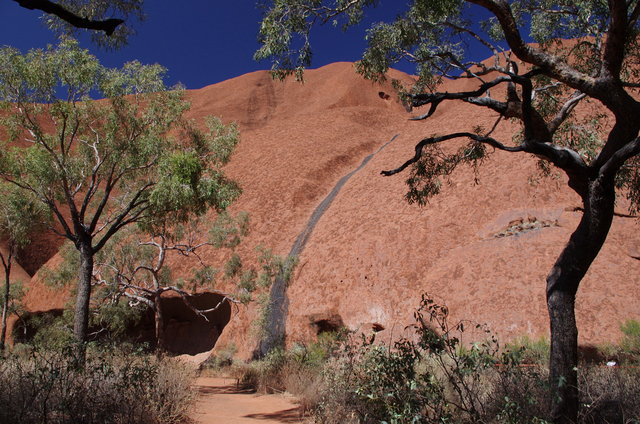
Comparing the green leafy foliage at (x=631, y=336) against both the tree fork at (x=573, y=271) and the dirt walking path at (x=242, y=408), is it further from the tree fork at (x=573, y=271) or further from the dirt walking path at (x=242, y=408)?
the dirt walking path at (x=242, y=408)

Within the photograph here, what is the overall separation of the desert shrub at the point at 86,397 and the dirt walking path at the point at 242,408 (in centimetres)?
93

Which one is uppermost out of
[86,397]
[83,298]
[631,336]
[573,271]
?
[573,271]

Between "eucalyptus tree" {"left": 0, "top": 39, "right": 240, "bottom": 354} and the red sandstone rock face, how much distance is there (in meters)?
6.26

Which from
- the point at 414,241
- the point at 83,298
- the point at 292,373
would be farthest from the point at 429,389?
the point at 414,241

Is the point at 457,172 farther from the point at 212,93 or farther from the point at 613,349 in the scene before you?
the point at 212,93

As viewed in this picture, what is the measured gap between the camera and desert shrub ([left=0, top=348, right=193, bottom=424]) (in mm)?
5180

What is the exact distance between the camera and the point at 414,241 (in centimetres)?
1900

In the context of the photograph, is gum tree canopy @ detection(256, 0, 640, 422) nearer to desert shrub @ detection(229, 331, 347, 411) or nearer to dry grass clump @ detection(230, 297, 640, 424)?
dry grass clump @ detection(230, 297, 640, 424)

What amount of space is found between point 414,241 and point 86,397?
583 inches

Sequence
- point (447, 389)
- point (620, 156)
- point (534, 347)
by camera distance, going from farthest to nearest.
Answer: point (534, 347)
point (447, 389)
point (620, 156)

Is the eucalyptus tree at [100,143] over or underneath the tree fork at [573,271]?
over

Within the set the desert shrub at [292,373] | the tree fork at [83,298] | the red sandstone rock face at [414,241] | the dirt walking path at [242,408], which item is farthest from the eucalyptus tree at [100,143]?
the red sandstone rock face at [414,241]

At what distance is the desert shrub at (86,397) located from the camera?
5180 mm

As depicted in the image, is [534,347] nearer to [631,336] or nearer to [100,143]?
[631,336]
